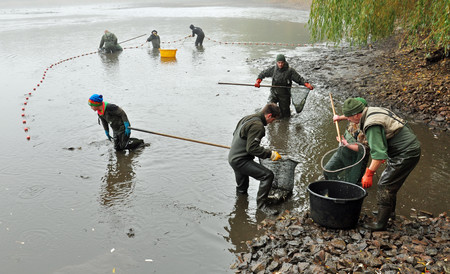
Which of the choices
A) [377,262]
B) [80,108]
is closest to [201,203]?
[377,262]

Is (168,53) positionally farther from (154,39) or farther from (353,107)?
(353,107)

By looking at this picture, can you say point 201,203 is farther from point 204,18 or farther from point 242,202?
point 204,18

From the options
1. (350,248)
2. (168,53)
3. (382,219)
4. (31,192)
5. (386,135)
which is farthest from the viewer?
(168,53)

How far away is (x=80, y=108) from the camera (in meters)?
12.3

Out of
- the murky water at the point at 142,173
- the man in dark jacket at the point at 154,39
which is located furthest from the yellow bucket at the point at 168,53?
the man in dark jacket at the point at 154,39

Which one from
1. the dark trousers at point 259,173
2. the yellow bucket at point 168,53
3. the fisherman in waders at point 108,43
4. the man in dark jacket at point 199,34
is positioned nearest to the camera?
the dark trousers at point 259,173

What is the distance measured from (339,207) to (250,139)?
1.61 meters

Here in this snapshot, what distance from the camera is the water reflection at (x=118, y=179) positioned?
720cm

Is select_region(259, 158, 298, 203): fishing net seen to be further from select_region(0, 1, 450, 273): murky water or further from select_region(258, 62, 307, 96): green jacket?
select_region(258, 62, 307, 96): green jacket

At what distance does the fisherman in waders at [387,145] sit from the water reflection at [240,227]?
1.81 meters

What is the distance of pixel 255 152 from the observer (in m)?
6.09

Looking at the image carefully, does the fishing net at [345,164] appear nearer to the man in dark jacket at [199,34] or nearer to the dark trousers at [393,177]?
the dark trousers at [393,177]

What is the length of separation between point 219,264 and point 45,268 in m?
2.32

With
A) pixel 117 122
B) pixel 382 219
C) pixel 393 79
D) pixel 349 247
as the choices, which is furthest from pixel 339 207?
pixel 393 79
